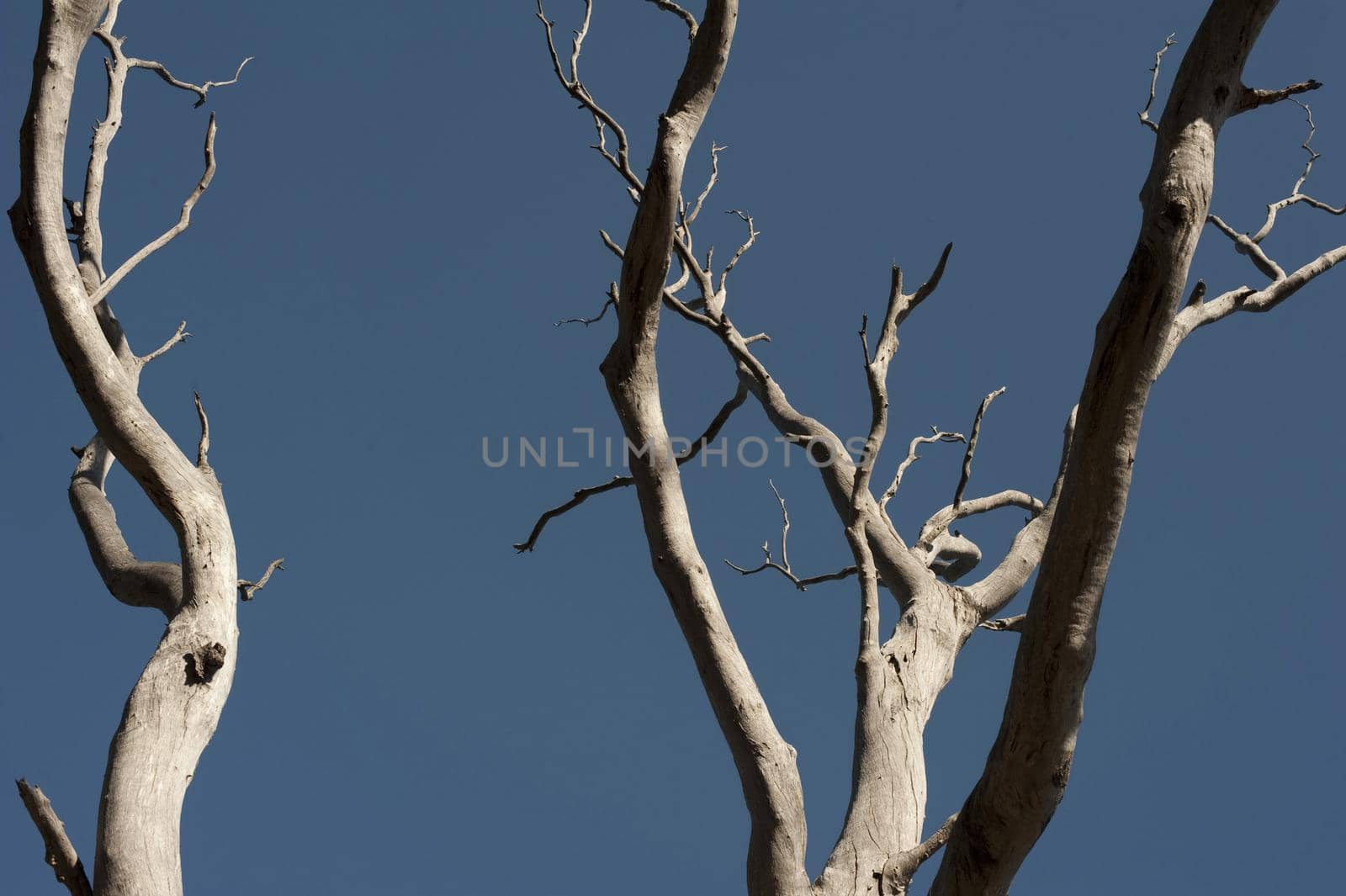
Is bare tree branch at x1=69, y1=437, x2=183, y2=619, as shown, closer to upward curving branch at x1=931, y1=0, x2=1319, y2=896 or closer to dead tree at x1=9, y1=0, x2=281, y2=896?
dead tree at x1=9, y1=0, x2=281, y2=896

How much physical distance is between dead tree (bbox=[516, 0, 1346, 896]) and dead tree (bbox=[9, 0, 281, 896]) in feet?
4.52

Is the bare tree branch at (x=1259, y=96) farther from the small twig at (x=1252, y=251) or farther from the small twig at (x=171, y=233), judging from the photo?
the small twig at (x=171, y=233)

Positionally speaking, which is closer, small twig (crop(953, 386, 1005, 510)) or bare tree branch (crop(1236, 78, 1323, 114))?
bare tree branch (crop(1236, 78, 1323, 114))

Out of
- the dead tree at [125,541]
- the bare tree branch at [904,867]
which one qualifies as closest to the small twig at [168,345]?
the dead tree at [125,541]

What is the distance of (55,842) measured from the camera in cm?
323

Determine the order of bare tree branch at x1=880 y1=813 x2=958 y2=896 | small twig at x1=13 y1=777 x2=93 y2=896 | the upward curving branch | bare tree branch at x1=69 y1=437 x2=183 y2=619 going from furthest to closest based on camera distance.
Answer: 1. bare tree branch at x1=69 y1=437 x2=183 y2=619
2. bare tree branch at x1=880 y1=813 x2=958 y2=896
3. small twig at x1=13 y1=777 x2=93 y2=896
4. the upward curving branch

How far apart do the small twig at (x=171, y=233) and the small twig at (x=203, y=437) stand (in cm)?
46

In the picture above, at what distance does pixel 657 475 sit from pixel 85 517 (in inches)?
86.6

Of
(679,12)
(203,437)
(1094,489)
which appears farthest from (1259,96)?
(203,437)

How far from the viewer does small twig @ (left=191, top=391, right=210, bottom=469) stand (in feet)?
13.6

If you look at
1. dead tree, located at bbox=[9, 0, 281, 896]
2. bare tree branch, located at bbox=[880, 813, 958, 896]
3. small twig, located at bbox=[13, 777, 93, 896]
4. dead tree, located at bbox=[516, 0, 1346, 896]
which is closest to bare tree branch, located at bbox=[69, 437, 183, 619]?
dead tree, located at bbox=[9, 0, 281, 896]

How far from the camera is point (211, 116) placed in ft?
17.0

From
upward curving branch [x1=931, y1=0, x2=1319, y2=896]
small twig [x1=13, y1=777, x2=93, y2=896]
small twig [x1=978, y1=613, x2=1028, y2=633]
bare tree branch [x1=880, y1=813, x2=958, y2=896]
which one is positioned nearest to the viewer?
upward curving branch [x1=931, y1=0, x2=1319, y2=896]

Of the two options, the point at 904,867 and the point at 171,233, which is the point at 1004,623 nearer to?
the point at 904,867
